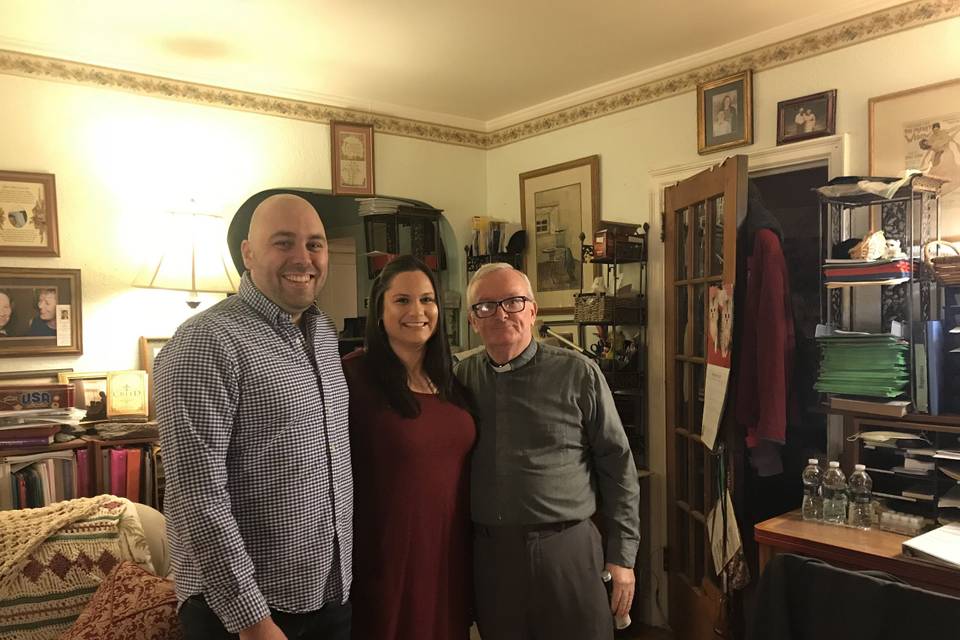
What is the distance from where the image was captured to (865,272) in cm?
215

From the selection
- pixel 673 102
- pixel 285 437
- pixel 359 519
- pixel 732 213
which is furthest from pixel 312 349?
pixel 673 102

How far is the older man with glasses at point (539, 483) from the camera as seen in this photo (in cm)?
160

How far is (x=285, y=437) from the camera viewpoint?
133 centimetres

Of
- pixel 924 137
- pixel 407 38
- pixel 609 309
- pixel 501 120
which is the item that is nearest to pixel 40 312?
pixel 407 38

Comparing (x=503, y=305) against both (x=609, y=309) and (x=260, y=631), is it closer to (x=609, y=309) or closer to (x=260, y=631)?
(x=260, y=631)

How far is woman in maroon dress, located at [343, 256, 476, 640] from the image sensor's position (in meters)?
1.56

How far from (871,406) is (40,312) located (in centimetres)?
310

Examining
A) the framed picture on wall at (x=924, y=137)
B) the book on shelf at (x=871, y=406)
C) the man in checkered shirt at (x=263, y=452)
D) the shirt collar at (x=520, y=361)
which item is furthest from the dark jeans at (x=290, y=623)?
the framed picture on wall at (x=924, y=137)

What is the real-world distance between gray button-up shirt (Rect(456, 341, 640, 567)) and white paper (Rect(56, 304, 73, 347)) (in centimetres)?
198

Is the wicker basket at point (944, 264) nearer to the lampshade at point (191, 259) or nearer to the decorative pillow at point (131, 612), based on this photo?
the decorative pillow at point (131, 612)

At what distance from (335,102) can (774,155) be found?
212 cm

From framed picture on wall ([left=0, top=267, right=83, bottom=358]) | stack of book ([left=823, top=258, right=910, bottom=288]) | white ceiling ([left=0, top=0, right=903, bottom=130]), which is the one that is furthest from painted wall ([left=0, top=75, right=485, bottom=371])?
stack of book ([left=823, top=258, right=910, bottom=288])

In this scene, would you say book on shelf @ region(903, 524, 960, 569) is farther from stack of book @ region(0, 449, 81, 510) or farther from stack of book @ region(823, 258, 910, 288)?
stack of book @ region(0, 449, 81, 510)

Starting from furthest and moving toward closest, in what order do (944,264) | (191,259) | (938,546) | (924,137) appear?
1. (191,259)
2. (924,137)
3. (944,264)
4. (938,546)
